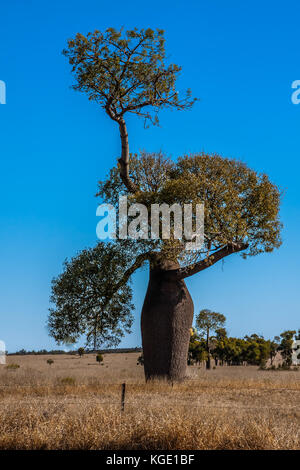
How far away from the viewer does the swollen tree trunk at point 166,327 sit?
1730 centimetres

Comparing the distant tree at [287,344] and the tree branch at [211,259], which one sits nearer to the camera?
the tree branch at [211,259]

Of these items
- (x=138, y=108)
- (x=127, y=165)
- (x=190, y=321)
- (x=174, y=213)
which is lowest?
(x=190, y=321)

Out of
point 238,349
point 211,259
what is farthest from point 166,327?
point 238,349

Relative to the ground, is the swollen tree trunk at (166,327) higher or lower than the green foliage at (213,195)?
lower

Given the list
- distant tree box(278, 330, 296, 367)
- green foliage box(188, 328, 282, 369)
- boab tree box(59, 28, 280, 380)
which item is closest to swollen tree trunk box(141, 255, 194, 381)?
boab tree box(59, 28, 280, 380)

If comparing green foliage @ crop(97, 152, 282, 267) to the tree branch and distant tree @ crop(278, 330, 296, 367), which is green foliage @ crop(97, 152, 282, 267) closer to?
the tree branch

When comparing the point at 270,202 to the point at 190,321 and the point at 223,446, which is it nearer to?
the point at 190,321

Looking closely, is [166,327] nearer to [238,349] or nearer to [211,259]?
[211,259]

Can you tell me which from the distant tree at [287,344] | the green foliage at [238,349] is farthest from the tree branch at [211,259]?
the distant tree at [287,344]

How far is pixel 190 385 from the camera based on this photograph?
16.6 m

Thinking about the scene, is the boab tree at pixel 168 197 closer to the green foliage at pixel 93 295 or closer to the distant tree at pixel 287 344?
the green foliage at pixel 93 295

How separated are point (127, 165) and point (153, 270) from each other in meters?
3.72

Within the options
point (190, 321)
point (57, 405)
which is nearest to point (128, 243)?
point (190, 321)

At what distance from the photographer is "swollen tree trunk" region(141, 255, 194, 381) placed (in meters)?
17.3
